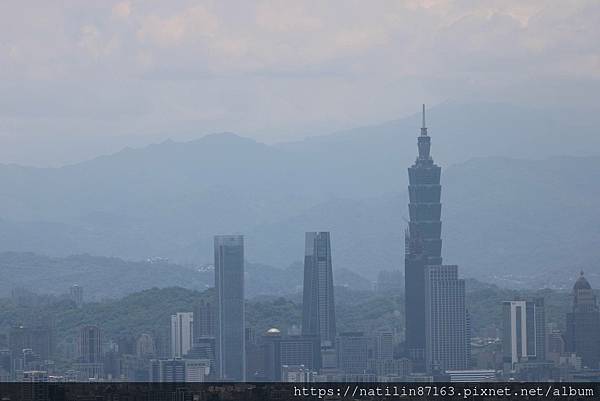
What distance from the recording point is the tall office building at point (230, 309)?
324 feet

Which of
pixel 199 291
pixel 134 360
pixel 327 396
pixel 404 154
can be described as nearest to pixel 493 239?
pixel 404 154

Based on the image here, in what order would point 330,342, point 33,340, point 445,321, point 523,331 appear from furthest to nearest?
point 445,321
point 330,342
point 523,331
point 33,340

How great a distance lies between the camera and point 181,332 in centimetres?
11231

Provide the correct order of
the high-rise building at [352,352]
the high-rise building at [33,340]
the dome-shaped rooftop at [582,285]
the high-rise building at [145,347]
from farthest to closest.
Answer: the dome-shaped rooftop at [582,285]
the high-rise building at [145,347]
the high-rise building at [33,340]
the high-rise building at [352,352]

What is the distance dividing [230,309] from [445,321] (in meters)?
15.2

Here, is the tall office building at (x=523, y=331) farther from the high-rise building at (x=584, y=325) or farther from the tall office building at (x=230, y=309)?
the tall office building at (x=230, y=309)

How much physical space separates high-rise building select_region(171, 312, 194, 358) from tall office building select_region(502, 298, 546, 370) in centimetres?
2036

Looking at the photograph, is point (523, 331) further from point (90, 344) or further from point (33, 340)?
point (33, 340)

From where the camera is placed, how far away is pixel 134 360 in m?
99.0

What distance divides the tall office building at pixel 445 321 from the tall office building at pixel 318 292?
6.90 m

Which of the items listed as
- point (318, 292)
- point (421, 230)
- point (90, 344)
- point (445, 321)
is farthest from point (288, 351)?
point (421, 230)

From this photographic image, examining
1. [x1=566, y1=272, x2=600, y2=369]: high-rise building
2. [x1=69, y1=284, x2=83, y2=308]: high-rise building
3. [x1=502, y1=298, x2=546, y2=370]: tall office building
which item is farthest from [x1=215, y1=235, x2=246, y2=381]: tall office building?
[x1=566, y1=272, x2=600, y2=369]: high-rise building

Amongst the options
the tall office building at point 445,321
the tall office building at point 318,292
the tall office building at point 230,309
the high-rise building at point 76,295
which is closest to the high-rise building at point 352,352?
the tall office building at point 318,292

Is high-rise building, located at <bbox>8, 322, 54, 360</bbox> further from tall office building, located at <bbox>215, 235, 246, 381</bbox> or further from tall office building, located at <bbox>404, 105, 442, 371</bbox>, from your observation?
tall office building, located at <bbox>404, 105, 442, 371</bbox>
